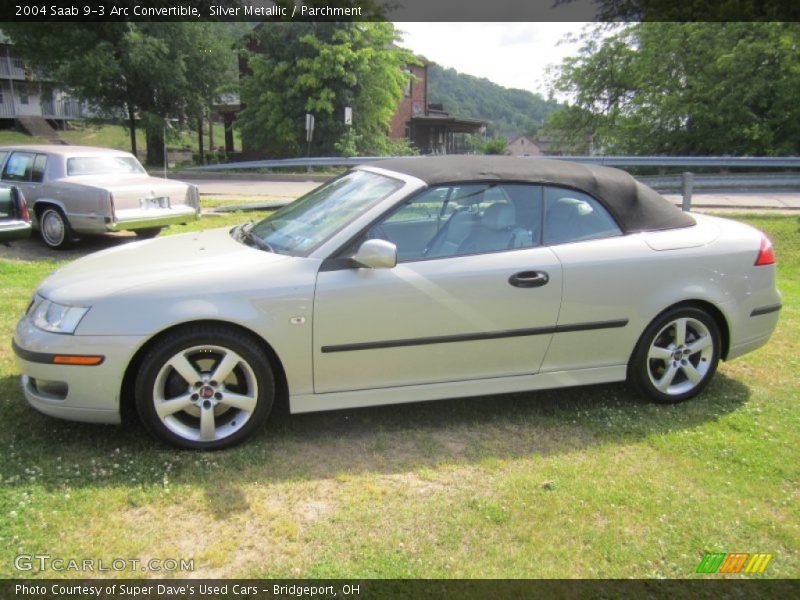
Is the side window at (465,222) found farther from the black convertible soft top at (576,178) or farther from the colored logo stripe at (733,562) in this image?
the colored logo stripe at (733,562)

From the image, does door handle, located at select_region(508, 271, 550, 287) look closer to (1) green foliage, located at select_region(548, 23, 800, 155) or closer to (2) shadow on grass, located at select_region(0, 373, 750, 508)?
(2) shadow on grass, located at select_region(0, 373, 750, 508)

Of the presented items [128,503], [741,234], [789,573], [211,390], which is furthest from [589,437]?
[128,503]

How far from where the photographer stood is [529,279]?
3695 millimetres

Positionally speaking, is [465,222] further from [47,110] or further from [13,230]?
[47,110]

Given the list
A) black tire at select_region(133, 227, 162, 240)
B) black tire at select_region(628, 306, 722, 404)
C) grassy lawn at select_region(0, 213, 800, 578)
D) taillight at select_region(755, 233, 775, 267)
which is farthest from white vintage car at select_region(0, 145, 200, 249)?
taillight at select_region(755, 233, 775, 267)

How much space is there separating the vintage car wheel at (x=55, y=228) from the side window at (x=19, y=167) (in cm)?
73

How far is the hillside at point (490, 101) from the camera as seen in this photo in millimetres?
92812

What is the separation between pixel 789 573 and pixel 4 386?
14.4 feet

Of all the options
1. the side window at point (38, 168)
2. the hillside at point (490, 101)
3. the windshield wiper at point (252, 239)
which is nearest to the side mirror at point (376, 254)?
the windshield wiper at point (252, 239)

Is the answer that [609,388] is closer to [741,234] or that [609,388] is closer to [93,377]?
[741,234]

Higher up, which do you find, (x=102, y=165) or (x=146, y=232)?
(x=102, y=165)

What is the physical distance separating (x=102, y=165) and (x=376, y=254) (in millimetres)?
7639

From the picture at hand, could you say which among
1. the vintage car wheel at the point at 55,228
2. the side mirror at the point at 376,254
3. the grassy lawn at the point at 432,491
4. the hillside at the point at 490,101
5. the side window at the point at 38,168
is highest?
the hillside at the point at 490,101

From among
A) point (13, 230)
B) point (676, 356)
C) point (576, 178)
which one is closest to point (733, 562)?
point (676, 356)
